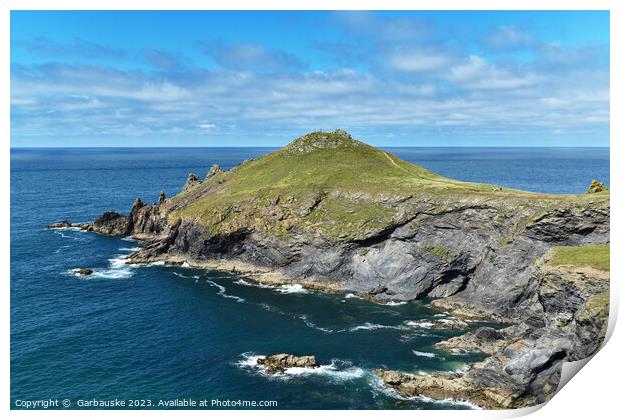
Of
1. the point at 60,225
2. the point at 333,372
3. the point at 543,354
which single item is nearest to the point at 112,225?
the point at 60,225

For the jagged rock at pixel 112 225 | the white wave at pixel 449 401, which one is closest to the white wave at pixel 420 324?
the white wave at pixel 449 401

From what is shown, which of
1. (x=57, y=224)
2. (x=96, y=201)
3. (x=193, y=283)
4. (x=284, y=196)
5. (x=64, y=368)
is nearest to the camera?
(x=64, y=368)

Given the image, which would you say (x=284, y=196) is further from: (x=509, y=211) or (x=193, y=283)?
(x=509, y=211)

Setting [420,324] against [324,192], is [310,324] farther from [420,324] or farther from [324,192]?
[324,192]

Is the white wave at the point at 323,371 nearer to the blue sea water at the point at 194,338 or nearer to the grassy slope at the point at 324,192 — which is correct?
the blue sea water at the point at 194,338
